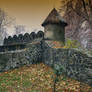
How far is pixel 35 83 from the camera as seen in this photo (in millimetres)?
7258

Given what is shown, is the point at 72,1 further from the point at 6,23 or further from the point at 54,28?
the point at 6,23

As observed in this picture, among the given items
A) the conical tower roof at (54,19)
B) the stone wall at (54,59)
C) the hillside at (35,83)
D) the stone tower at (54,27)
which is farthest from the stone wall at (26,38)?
the hillside at (35,83)

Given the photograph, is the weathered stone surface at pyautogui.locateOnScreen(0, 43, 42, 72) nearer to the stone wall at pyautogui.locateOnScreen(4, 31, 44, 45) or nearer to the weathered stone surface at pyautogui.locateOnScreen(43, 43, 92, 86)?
the weathered stone surface at pyautogui.locateOnScreen(43, 43, 92, 86)

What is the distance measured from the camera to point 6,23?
3600 cm

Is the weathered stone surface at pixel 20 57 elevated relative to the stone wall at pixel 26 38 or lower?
lower

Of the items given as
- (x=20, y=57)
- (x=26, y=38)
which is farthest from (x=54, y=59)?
(x=26, y=38)

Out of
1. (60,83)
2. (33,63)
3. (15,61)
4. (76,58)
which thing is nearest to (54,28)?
(33,63)

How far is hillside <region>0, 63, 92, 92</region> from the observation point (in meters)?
6.44

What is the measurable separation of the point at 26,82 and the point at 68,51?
314cm

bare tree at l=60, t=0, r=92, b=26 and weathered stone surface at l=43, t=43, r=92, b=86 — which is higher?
bare tree at l=60, t=0, r=92, b=26

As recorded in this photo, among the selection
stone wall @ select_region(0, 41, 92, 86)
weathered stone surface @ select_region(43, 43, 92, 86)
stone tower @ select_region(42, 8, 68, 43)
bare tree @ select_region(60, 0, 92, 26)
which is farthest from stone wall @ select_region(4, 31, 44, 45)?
bare tree @ select_region(60, 0, 92, 26)

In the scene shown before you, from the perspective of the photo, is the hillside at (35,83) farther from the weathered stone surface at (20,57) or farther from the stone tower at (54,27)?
the stone tower at (54,27)

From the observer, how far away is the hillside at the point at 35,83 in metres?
6.44

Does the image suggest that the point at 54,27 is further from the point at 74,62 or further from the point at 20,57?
the point at 74,62
